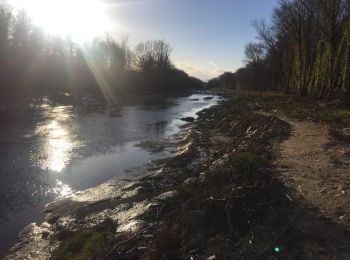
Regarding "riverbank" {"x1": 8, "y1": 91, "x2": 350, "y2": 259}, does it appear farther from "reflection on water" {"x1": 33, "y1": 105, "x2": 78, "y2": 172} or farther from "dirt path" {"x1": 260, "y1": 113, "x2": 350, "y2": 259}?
"reflection on water" {"x1": 33, "y1": 105, "x2": 78, "y2": 172}

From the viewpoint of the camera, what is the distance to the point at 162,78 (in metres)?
118

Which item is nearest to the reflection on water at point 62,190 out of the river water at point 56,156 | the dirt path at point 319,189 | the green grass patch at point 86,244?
the river water at point 56,156

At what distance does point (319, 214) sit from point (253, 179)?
1756 millimetres

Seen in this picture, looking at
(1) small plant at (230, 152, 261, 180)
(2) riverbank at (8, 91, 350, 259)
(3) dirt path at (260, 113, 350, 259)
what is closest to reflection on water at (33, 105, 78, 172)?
Result: (2) riverbank at (8, 91, 350, 259)

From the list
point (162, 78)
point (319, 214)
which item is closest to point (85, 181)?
point (319, 214)

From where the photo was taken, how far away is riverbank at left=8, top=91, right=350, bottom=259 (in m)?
6.92

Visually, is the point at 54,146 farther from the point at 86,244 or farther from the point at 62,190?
the point at 86,244

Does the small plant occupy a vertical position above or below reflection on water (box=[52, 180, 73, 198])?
above

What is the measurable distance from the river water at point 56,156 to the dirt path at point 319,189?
7574 mm

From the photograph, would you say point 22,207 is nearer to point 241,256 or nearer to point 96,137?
point 241,256

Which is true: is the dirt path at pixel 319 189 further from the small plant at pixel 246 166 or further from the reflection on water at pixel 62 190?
the reflection on water at pixel 62 190

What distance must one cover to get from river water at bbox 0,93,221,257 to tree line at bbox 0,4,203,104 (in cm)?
2647

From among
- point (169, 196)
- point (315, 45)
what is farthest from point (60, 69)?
point (169, 196)

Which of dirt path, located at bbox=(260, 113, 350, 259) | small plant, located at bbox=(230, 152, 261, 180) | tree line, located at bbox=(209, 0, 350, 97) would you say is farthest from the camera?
tree line, located at bbox=(209, 0, 350, 97)
